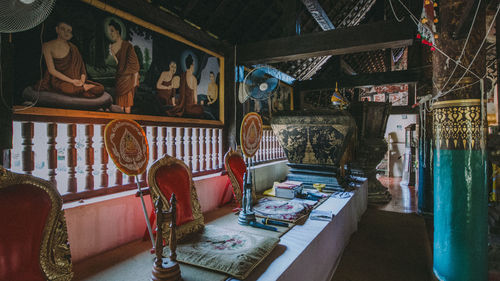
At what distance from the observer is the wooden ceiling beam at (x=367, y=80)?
5709 mm

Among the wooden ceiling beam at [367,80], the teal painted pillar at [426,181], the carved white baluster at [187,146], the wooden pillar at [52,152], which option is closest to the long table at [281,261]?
the wooden pillar at [52,152]

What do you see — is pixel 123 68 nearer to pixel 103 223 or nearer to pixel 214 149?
pixel 103 223

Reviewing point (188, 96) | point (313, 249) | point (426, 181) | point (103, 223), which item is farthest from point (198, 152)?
point (426, 181)

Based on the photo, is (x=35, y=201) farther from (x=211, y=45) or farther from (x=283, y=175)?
(x=283, y=175)

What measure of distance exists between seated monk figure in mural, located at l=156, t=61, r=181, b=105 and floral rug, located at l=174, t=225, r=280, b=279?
5.59 ft

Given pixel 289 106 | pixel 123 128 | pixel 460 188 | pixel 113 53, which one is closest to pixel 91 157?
pixel 123 128

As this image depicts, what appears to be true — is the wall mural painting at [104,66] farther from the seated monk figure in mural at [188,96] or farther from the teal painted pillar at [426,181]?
the teal painted pillar at [426,181]

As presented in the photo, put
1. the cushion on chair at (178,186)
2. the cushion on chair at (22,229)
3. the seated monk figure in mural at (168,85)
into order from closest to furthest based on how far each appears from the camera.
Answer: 1. the cushion on chair at (22,229)
2. the cushion on chair at (178,186)
3. the seated monk figure in mural at (168,85)

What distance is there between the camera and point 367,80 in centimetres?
618

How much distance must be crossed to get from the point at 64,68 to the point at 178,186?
1442 millimetres

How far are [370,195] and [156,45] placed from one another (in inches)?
231

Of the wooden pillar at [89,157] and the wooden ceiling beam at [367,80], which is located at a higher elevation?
the wooden ceiling beam at [367,80]

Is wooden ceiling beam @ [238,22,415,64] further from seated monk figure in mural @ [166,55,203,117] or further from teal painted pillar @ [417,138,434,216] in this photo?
teal painted pillar @ [417,138,434,216]

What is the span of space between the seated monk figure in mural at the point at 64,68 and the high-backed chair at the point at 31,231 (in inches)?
37.8
